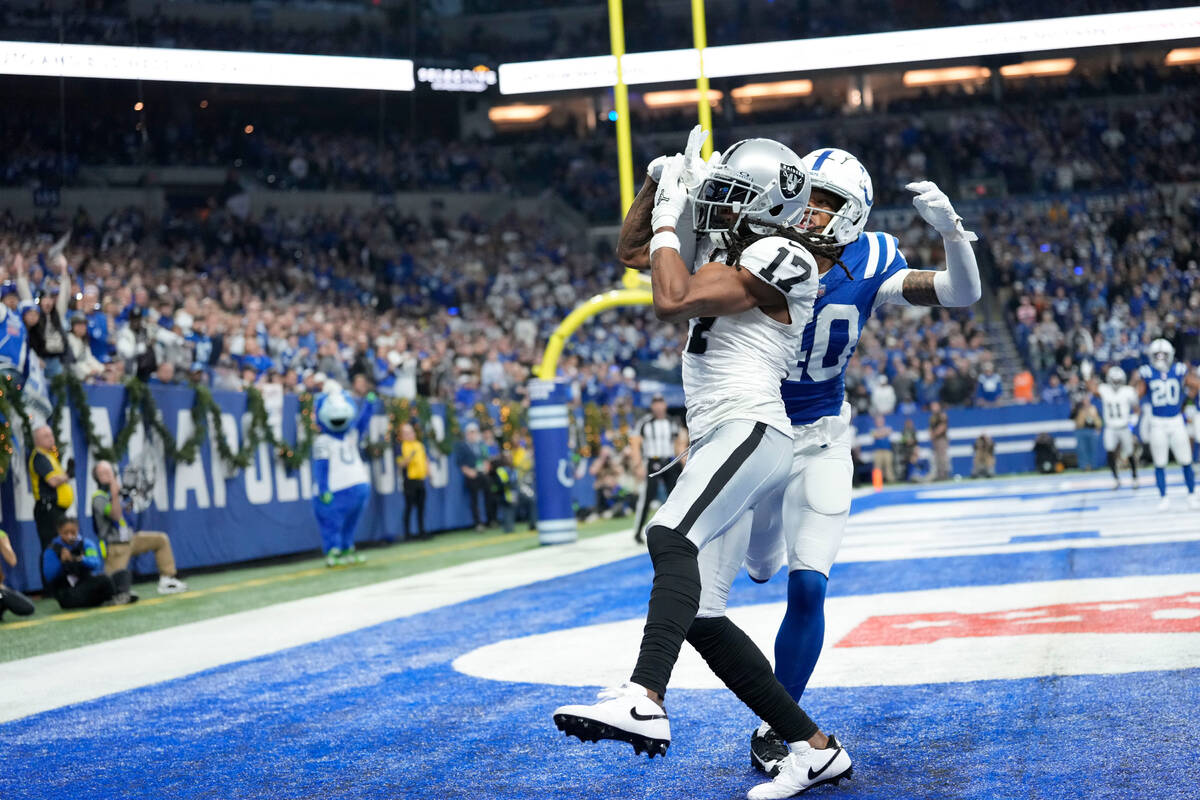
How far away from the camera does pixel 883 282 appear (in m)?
4.24

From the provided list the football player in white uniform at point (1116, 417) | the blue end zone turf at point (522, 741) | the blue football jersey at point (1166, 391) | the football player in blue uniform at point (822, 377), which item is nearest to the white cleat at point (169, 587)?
the blue end zone turf at point (522, 741)

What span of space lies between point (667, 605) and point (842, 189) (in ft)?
4.58

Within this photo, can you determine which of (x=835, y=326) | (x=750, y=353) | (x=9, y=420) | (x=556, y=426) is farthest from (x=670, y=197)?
(x=556, y=426)

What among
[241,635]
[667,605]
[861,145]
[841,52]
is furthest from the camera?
[861,145]

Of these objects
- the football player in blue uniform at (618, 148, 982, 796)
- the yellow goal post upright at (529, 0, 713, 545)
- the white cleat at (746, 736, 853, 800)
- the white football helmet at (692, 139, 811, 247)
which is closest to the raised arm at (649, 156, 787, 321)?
the white football helmet at (692, 139, 811, 247)

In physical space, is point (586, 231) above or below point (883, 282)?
above

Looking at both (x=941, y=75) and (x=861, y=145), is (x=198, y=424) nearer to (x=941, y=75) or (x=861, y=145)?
(x=861, y=145)

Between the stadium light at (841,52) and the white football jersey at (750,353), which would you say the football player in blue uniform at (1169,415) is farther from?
the stadium light at (841,52)

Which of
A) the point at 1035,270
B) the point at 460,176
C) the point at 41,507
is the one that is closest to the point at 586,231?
the point at 460,176

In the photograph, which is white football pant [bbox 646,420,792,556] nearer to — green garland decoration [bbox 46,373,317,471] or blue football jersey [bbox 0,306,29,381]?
green garland decoration [bbox 46,373,317,471]

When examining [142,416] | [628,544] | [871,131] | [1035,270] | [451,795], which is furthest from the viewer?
[871,131]

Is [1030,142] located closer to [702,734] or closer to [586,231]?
[586,231]

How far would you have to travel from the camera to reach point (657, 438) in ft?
45.2

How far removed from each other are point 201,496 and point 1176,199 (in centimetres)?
2603
